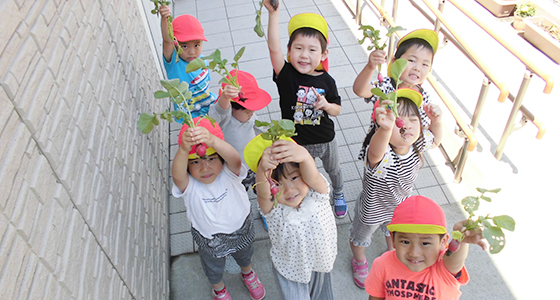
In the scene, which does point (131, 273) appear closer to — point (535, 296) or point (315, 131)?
point (315, 131)

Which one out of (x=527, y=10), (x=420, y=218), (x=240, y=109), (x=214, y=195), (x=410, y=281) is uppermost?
(x=420, y=218)

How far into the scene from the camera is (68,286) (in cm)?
141

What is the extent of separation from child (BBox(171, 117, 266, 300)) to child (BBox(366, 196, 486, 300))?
0.92 metres

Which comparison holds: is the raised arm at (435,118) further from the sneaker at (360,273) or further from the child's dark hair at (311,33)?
the sneaker at (360,273)

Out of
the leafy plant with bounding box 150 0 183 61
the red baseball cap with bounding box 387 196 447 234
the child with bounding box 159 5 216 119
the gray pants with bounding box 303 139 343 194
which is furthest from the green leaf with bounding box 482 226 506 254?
the leafy plant with bounding box 150 0 183 61

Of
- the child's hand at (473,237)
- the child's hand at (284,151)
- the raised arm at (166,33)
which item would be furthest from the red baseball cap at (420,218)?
the raised arm at (166,33)

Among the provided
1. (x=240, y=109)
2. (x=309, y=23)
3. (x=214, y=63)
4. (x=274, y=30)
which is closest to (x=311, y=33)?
(x=309, y=23)

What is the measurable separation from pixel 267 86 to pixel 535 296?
3333mm

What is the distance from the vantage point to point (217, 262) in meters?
2.40

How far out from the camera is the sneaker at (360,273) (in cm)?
263

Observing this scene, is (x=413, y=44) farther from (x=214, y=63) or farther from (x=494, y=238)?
(x=494, y=238)

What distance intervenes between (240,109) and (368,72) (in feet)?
2.98

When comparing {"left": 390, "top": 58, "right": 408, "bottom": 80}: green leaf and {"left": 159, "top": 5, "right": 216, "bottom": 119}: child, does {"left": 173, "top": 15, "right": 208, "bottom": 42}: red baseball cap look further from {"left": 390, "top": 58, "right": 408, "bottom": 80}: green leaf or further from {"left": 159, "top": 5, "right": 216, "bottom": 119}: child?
{"left": 390, "top": 58, "right": 408, "bottom": 80}: green leaf

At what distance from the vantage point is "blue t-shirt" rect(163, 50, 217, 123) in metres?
2.78
